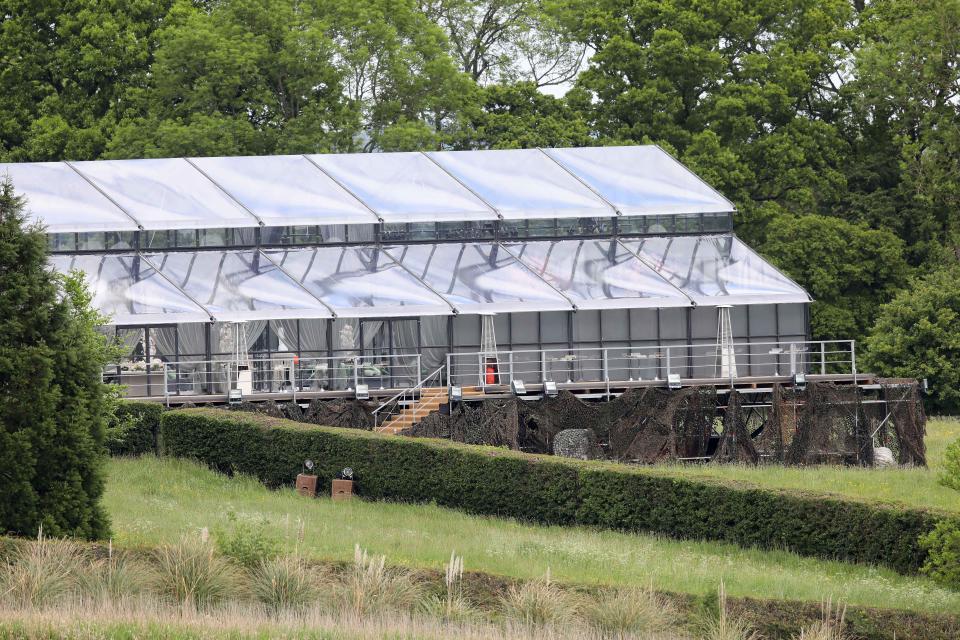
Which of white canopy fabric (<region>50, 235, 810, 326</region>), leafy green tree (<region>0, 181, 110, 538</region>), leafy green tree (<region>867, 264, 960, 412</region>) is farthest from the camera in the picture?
leafy green tree (<region>867, 264, 960, 412</region>)

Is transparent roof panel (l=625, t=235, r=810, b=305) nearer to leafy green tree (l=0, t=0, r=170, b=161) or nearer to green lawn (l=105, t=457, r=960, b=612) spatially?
green lawn (l=105, t=457, r=960, b=612)

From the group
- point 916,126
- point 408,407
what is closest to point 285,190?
point 408,407

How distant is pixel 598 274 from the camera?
38.8 metres

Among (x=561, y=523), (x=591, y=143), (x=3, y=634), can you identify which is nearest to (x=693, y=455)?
(x=561, y=523)

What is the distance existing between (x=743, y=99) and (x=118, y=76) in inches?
850

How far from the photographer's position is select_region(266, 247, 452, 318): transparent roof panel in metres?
36.3

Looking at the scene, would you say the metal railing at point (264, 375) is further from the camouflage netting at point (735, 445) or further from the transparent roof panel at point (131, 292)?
the camouflage netting at point (735, 445)

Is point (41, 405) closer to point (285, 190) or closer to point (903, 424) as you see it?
point (903, 424)

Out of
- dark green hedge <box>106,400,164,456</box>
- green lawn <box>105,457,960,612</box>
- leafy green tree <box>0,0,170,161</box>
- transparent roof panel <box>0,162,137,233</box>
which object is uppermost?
leafy green tree <box>0,0,170,161</box>

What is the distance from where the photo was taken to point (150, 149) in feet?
154

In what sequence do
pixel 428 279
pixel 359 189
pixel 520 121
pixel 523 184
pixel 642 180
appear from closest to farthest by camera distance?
pixel 428 279 < pixel 359 189 < pixel 523 184 < pixel 642 180 < pixel 520 121

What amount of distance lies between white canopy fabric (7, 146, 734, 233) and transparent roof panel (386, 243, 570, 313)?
92 cm

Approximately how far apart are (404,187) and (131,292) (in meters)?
8.89

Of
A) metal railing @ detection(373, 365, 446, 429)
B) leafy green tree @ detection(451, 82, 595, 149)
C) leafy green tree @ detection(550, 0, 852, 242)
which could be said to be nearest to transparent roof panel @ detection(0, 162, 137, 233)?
metal railing @ detection(373, 365, 446, 429)
